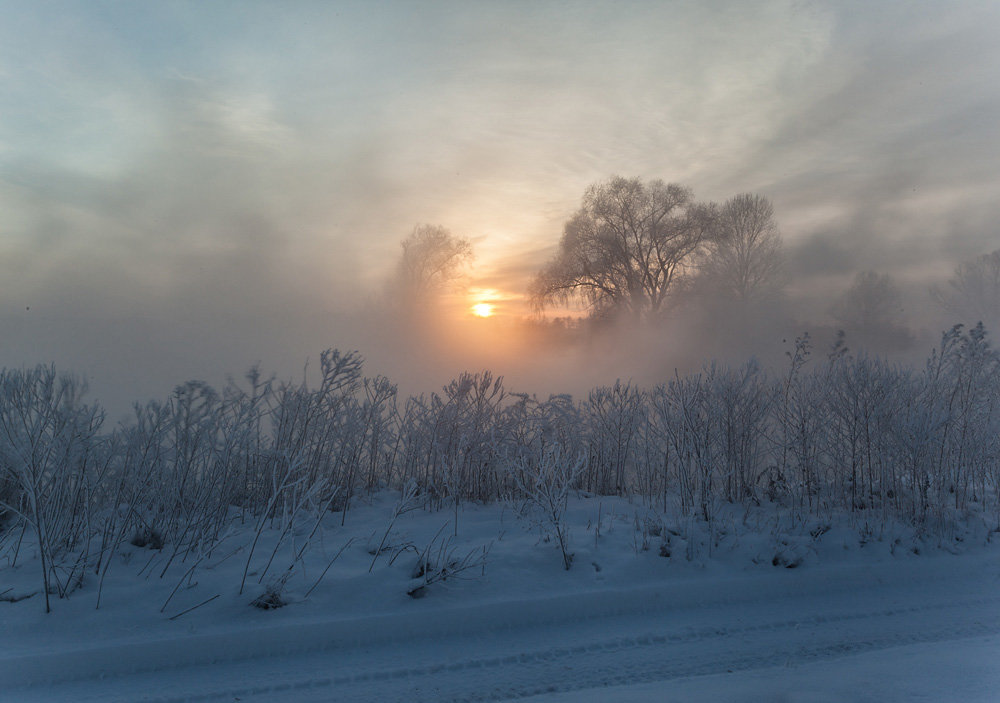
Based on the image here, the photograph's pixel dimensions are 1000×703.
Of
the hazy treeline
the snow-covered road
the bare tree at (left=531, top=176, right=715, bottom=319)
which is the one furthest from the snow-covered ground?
the bare tree at (left=531, top=176, right=715, bottom=319)

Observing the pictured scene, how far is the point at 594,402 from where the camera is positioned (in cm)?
828

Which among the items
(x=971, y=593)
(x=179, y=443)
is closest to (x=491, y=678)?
(x=179, y=443)

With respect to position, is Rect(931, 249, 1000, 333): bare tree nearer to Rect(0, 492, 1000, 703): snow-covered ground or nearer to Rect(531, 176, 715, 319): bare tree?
Rect(531, 176, 715, 319): bare tree

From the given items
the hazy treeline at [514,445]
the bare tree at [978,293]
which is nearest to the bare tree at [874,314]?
the bare tree at [978,293]

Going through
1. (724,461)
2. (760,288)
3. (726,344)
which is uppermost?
(760,288)

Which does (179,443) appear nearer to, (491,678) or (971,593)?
(491,678)

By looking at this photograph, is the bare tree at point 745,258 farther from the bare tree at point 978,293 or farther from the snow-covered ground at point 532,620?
the snow-covered ground at point 532,620

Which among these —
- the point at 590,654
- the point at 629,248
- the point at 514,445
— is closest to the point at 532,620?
the point at 590,654

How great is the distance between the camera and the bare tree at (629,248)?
22.7m

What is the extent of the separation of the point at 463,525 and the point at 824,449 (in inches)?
178

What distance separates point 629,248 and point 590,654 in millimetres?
21045

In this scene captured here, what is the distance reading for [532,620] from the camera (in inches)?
161

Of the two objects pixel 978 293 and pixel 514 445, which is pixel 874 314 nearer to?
pixel 978 293

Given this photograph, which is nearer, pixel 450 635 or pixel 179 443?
pixel 450 635
